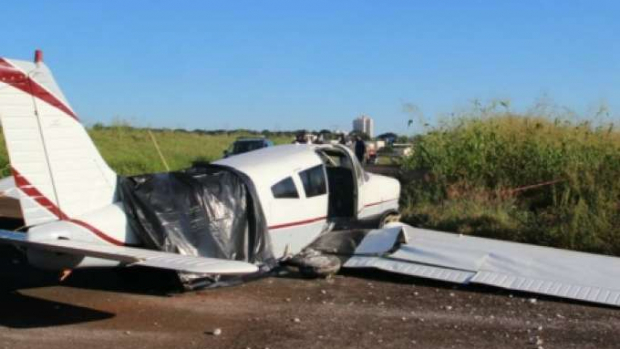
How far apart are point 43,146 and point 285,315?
311cm

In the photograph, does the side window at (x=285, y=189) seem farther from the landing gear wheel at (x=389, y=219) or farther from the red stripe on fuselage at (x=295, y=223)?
the landing gear wheel at (x=389, y=219)

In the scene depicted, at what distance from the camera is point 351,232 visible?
9.82m

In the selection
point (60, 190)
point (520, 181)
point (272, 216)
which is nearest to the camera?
point (60, 190)

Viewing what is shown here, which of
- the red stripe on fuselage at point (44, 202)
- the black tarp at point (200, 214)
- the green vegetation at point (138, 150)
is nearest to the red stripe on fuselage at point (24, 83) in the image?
the red stripe on fuselage at point (44, 202)

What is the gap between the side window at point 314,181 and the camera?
936 centimetres

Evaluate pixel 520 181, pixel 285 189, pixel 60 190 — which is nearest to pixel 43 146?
pixel 60 190

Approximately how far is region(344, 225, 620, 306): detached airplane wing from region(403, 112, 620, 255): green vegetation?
161cm

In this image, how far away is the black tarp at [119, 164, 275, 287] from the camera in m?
7.42

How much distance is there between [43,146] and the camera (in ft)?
22.3

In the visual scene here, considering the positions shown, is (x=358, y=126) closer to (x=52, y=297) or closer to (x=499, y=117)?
(x=499, y=117)

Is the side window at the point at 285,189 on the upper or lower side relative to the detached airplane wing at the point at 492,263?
upper

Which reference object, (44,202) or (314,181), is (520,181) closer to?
(314,181)

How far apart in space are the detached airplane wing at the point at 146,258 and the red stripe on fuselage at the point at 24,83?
152cm

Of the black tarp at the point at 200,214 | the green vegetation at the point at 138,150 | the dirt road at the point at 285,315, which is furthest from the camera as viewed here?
the green vegetation at the point at 138,150
